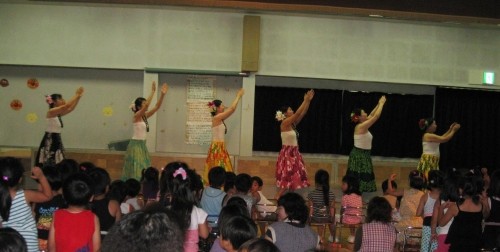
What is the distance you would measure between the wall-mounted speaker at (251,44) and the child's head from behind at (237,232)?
332 inches

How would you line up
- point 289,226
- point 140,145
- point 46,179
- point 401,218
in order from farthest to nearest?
point 140,145, point 401,218, point 46,179, point 289,226

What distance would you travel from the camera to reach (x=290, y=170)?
9734 millimetres

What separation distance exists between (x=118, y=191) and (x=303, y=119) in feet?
24.9

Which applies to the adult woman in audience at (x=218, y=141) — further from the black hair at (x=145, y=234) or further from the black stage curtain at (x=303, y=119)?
the black hair at (x=145, y=234)

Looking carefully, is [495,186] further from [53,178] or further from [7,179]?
[7,179]

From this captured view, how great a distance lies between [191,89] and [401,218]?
21.0 feet

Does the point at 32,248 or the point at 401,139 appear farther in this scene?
the point at 401,139

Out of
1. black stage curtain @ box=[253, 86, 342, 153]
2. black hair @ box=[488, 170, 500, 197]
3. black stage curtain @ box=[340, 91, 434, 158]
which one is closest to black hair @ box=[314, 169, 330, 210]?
black hair @ box=[488, 170, 500, 197]

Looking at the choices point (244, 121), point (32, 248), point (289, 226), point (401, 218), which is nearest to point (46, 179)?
point (32, 248)

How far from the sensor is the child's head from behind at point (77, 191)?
3.75 metres

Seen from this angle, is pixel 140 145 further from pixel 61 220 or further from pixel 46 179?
pixel 61 220

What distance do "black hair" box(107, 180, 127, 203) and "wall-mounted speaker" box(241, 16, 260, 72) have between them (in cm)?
657

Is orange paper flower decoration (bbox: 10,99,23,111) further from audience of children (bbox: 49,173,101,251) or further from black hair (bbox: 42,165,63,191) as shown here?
audience of children (bbox: 49,173,101,251)

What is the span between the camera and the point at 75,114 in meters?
12.3
